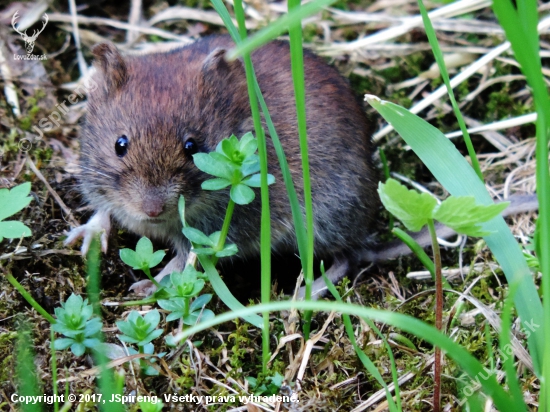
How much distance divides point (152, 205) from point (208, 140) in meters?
0.56

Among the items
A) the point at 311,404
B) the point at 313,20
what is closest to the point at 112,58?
the point at 311,404

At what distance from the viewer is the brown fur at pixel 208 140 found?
348cm

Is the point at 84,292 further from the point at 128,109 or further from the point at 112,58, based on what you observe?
the point at 112,58

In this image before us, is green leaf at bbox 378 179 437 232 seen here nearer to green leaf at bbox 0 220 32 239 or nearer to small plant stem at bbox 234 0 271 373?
small plant stem at bbox 234 0 271 373

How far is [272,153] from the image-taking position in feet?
13.0

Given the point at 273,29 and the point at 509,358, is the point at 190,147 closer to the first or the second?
the point at 273,29

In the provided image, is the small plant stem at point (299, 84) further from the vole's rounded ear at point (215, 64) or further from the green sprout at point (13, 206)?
the green sprout at point (13, 206)

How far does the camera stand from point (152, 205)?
3.37 m

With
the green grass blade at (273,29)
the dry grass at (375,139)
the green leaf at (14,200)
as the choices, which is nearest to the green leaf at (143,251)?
the dry grass at (375,139)

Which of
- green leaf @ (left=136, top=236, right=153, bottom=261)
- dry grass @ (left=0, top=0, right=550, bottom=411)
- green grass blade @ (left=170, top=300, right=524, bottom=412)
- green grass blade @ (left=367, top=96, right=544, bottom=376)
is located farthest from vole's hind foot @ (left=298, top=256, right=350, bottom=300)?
green grass blade @ (left=170, top=300, right=524, bottom=412)

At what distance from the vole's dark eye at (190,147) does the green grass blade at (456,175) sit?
121 centimetres

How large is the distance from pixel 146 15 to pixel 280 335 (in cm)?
399

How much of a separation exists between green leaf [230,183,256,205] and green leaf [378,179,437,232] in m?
0.81

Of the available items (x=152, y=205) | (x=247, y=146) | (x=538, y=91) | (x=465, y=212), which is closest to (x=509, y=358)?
(x=465, y=212)
